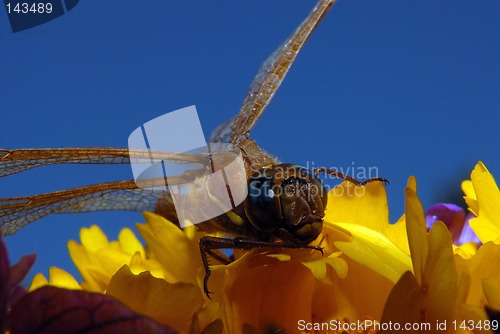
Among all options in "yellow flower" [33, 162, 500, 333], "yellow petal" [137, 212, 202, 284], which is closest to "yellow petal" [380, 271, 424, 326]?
"yellow flower" [33, 162, 500, 333]

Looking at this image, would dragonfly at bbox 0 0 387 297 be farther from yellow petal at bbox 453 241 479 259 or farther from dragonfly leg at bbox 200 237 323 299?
yellow petal at bbox 453 241 479 259

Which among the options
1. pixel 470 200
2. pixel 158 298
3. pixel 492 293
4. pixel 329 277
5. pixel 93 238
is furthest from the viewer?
pixel 93 238

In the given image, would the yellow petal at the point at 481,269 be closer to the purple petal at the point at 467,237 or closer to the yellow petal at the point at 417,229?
the yellow petal at the point at 417,229

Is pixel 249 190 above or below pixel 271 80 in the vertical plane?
below

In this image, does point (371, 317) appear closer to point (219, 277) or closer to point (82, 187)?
point (219, 277)

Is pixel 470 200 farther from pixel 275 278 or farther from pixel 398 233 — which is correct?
pixel 275 278

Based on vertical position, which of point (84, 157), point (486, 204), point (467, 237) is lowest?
point (467, 237)

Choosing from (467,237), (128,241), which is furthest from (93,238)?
(467,237)

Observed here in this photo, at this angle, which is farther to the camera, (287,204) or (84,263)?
(84,263)

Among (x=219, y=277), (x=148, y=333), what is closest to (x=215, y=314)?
(x=219, y=277)
